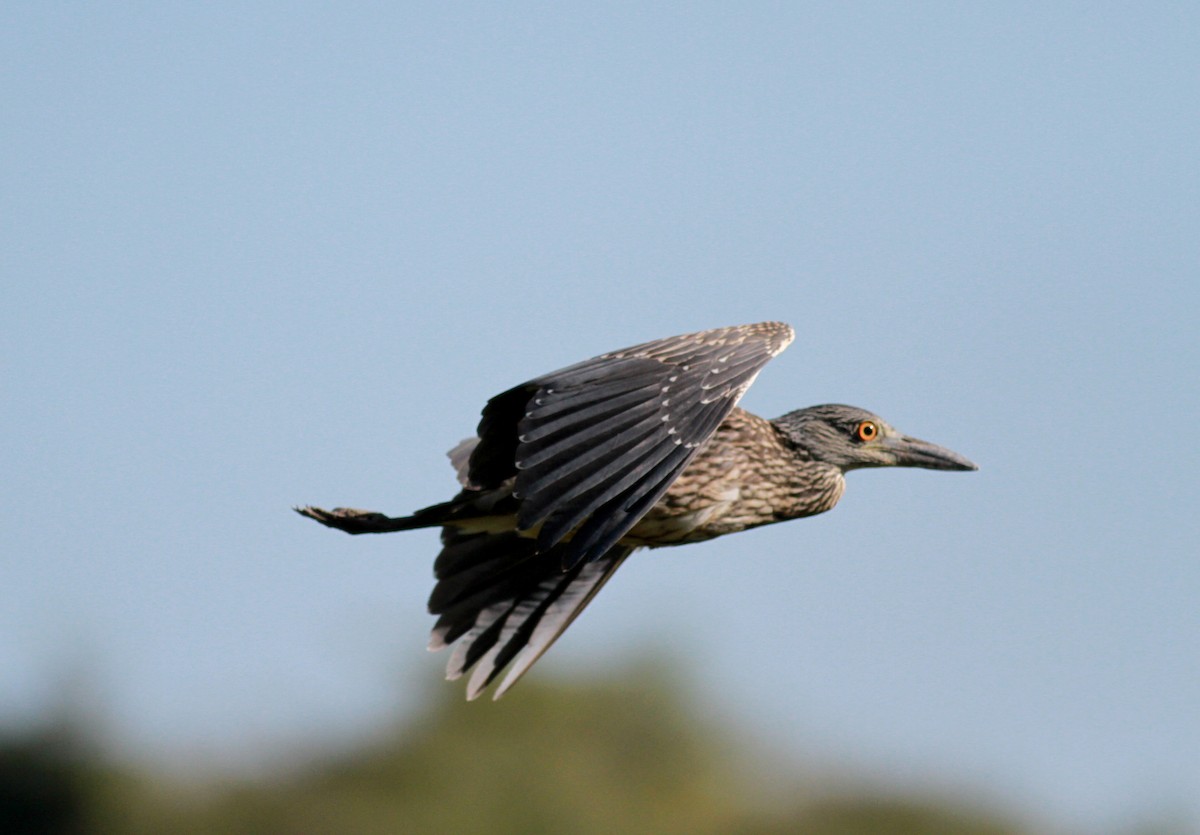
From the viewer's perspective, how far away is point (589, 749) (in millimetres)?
37094

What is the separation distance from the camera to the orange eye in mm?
9828

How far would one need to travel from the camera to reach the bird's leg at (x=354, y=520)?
356 inches

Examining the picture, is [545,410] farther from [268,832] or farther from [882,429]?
[268,832]

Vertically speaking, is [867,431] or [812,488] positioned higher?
[867,431]

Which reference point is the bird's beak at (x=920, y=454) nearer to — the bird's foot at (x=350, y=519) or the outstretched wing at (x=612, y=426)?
the outstretched wing at (x=612, y=426)

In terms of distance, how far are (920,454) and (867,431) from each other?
345 mm

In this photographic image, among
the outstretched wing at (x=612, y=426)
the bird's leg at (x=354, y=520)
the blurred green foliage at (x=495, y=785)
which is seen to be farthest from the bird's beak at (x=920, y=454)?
the blurred green foliage at (x=495, y=785)

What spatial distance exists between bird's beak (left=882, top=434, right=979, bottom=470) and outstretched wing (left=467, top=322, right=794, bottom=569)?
1378mm

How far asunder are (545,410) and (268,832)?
103 ft

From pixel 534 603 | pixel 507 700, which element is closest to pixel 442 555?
pixel 534 603

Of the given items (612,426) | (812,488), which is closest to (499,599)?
(812,488)

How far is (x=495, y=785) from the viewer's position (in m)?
34.8

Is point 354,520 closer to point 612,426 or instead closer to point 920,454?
point 612,426

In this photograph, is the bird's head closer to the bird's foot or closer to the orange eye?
the orange eye
